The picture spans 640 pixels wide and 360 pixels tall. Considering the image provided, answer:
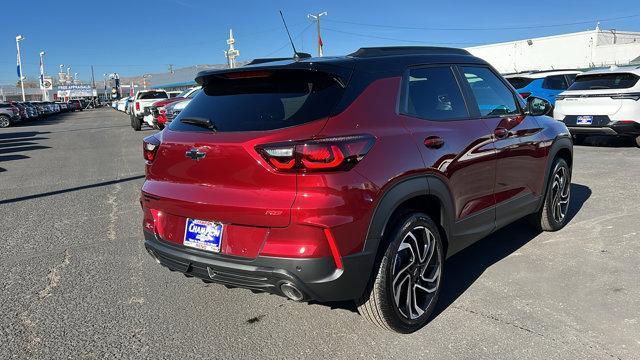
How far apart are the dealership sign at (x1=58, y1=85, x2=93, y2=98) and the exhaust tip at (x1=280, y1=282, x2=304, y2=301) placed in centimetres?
12323

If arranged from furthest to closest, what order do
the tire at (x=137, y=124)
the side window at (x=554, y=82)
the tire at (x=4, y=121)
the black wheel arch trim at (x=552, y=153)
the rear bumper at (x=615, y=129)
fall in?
the tire at (x=4, y=121), the tire at (x=137, y=124), the side window at (x=554, y=82), the rear bumper at (x=615, y=129), the black wheel arch trim at (x=552, y=153)

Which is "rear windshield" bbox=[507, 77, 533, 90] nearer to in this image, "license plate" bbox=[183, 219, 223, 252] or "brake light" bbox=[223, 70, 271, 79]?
"brake light" bbox=[223, 70, 271, 79]

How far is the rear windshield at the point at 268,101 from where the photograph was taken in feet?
9.46

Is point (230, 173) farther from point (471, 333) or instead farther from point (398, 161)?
point (471, 333)

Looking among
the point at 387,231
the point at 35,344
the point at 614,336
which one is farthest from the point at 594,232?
the point at 35,344

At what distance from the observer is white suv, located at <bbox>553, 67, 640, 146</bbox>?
33.2 ft

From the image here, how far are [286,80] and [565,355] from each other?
2.26 meters

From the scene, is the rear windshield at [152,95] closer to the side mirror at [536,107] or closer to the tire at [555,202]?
the tire at [555,202]

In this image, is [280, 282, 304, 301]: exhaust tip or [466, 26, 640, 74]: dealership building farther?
[466, 26, 640, 74]: dealership building

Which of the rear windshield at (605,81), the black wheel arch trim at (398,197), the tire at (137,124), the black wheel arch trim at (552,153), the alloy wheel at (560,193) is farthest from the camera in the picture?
the tire at (137,124)

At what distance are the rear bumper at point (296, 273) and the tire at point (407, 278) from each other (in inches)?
6.4

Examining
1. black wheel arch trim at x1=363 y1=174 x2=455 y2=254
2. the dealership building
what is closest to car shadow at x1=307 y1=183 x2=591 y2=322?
black wheel arch trim at x1=363 y1=174 x2=455 y2=254

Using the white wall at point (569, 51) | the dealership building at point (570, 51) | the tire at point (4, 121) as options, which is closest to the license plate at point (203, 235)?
the tire at point (4, 121)

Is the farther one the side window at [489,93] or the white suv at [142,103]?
the white suv at [142,103]
